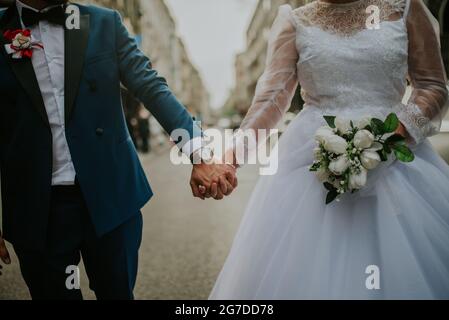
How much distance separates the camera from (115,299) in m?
1.76

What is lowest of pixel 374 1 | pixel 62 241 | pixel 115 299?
pixel 115 299

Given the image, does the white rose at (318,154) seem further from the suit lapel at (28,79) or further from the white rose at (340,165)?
the suit lapel at (28,79)

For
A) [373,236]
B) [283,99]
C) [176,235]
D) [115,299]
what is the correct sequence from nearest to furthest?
[373,236], [115,299], [283,99], [176,235]

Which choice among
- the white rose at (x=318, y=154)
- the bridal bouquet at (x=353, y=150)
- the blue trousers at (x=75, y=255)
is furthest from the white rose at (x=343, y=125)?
the blue trousers at (x=75, y=255)

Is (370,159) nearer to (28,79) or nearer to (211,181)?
(211,181)

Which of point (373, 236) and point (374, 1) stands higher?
point (374, 1)

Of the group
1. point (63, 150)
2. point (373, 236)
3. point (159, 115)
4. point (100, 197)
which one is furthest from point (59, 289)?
point (373, 236)

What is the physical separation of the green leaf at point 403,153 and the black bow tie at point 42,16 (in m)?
1.29

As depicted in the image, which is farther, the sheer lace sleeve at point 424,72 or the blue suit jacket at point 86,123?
the sheer lace sleeve at point 424,72

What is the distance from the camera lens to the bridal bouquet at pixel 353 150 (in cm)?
155

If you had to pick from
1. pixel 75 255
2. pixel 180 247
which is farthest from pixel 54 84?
pixel 180 247

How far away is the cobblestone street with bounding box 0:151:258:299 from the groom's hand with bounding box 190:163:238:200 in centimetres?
183
